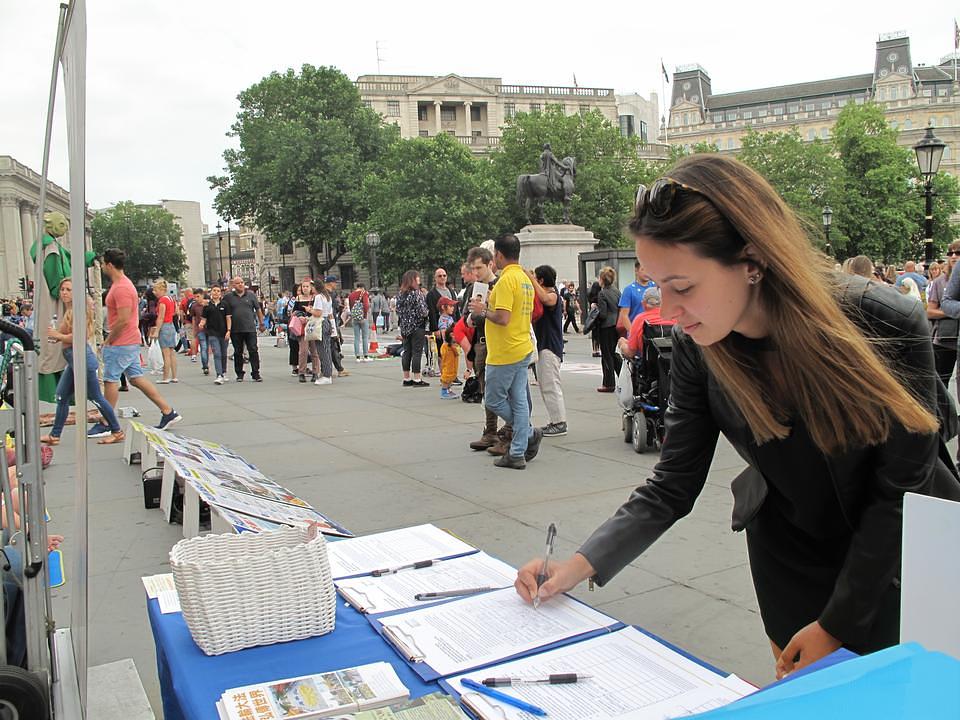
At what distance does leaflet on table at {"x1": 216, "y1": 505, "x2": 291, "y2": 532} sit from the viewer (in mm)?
3660

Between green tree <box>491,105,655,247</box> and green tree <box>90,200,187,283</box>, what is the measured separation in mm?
58064

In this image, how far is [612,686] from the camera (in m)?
1.76

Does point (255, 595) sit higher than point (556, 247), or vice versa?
point (556, 247)

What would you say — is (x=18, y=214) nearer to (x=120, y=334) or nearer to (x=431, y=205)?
(x=120, y=334)

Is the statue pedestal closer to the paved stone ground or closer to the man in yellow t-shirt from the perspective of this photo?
the paved stone ground

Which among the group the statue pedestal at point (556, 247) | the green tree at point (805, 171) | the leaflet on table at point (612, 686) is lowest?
the leaflet on table at point (612, 686)

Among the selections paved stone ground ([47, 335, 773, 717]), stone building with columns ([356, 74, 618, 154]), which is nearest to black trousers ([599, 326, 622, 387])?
paved stone ground ([47, 335, 773, 717])

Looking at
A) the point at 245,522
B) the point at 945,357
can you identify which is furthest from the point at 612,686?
the point at 945,357

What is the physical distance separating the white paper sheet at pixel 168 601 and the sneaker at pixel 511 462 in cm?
493

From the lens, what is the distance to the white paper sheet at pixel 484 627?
1.94 meters

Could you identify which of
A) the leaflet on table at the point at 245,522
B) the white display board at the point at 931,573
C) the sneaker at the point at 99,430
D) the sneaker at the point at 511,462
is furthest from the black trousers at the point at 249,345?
the white display board at the point at 931,573

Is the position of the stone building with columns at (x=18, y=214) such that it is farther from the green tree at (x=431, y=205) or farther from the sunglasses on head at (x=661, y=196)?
the green tree at (x=431, y=205)

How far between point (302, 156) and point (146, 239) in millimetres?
56171

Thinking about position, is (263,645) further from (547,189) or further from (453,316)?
(547,189)
